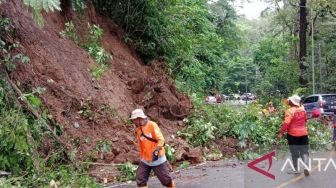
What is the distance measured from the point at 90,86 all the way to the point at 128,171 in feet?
9.97

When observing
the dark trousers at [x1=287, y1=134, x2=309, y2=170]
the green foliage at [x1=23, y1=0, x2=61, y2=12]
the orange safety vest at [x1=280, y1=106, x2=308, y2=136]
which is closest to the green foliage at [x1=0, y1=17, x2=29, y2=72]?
the green foliage at [x1=23, y1=0, x2=61, y2=12]

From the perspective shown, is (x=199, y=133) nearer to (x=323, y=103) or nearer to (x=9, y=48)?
(x=9, y=48)

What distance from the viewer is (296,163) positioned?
31.9ft

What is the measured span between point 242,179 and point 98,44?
6.76 m

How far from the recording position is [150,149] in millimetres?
8055

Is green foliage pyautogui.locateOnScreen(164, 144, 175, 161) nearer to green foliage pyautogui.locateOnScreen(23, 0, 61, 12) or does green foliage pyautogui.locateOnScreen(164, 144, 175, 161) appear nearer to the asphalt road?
the asphalt road

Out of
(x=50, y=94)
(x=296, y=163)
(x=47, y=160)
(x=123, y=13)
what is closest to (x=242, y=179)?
(x=296, y=163)

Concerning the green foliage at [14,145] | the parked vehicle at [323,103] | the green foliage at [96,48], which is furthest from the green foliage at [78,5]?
the parked vehicle at [323,103]

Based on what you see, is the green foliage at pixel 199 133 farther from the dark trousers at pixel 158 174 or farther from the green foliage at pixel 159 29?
the dark trousers at pixel 158 174

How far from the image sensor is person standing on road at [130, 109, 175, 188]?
7.99 metres

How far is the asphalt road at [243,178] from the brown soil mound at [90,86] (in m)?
1.39

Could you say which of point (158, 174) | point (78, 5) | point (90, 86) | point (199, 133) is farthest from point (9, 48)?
point (199, 133)

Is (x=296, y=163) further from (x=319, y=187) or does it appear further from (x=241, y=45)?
(x=241, y=45)

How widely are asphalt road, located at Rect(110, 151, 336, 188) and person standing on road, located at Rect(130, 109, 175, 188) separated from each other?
46.3 inches
